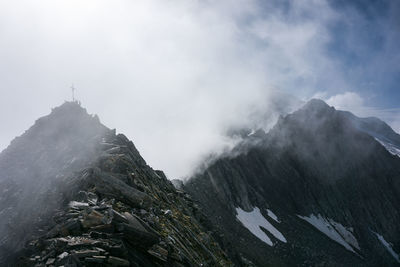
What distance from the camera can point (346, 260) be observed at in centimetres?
10575

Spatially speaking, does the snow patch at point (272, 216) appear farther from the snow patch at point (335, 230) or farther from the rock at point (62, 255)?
the rock at point (62, 255)

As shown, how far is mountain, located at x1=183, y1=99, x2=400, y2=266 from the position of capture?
97.5 meters

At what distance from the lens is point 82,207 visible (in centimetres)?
2075

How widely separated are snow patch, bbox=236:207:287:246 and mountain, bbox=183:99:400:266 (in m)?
0.41

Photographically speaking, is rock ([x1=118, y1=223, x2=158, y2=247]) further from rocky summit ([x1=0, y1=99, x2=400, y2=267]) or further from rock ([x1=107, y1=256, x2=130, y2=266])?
rock ([x1=107, y1=256, x2=130, y2=266])

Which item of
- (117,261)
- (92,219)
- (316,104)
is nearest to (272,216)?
(316,104)

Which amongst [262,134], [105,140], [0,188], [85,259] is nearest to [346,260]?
[262,134]

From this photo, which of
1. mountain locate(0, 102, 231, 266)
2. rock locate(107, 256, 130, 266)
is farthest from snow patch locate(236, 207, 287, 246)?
rock locate(107, 256, 130, 266)

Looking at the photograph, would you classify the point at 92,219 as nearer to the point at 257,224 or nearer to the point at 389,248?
the point at 257,224

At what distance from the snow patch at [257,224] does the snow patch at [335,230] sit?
86.8ft

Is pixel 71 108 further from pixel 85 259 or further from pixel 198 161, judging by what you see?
pixel 198 161

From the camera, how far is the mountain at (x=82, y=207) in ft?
53.8

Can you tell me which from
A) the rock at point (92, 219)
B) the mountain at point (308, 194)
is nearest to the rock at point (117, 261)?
the rock at point (92, 219)

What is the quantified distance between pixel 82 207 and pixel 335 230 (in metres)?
128
